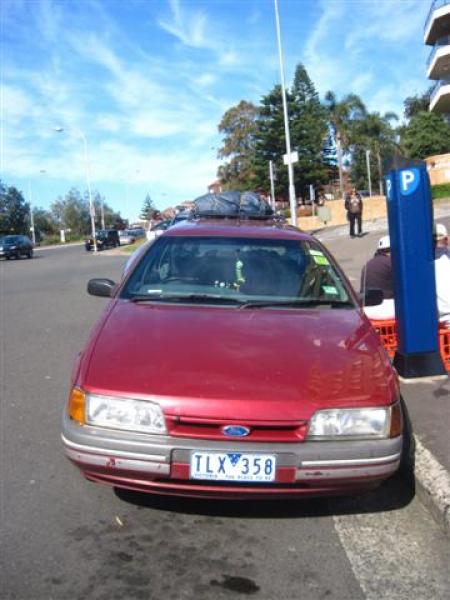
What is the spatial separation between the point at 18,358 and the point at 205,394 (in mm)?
4999

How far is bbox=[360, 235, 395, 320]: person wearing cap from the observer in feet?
20.9

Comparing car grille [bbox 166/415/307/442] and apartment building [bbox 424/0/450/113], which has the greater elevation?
apartment building [bbox 424/0/450/113]

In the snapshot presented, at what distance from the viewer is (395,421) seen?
3203 mm

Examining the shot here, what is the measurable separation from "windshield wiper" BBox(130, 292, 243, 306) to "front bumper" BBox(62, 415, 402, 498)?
1.34 m

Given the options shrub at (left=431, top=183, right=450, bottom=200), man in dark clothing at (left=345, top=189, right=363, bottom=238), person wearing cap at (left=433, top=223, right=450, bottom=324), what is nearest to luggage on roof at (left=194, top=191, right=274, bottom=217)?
person wearing cap at (left=433, top=223, right=450, bottom=324)

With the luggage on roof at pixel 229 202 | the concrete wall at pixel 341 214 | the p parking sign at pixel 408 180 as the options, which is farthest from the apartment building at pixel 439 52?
the p parking sign at pixel 408 180

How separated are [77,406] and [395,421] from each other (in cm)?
161

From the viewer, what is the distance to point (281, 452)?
2.98m

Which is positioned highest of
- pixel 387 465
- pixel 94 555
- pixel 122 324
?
pixel 122 324

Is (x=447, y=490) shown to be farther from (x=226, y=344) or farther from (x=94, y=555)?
(x=94, y=555)

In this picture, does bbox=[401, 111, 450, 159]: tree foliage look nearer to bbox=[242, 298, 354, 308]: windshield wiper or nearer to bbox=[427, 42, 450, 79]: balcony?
bbox=[427, 42, 450, 79]: balcony

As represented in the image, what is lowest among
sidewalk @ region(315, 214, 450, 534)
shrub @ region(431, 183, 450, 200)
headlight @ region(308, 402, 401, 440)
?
sidewalk @ region(315, 214, 450, 534)

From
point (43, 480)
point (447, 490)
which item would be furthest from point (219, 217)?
point (447, 490)

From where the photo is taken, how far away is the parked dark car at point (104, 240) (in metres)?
43.8
